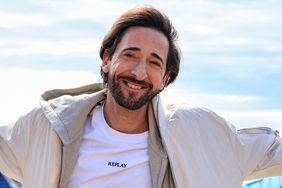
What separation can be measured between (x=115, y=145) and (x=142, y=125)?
0.19 metres

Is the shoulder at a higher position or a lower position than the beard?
lower

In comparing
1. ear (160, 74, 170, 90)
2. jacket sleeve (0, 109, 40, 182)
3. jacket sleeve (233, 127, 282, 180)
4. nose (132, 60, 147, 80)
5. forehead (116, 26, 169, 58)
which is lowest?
jacket sleeve (233, 127, 282, 180)

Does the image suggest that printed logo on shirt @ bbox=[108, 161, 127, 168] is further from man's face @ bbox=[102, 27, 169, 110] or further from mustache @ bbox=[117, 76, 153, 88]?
mustache @ bbox=[117, 76, 153, 88]

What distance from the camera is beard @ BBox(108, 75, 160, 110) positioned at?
3.18 m

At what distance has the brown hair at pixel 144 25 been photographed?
3.39 m

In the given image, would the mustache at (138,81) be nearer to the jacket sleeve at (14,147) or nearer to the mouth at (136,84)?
the mouth at (136,84)

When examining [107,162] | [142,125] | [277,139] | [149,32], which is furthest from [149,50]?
[277,139]

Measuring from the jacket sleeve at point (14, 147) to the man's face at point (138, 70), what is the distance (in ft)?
1.53

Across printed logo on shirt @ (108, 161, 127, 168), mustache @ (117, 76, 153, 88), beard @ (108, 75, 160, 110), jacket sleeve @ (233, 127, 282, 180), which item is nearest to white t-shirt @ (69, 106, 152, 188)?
printed logo on shirt @ (108, 161, 127, 168)

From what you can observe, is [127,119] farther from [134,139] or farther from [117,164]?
[117,164]

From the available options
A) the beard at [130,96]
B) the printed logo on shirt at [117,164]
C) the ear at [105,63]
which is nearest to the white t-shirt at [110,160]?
the printed logo on shirt at [117,164]

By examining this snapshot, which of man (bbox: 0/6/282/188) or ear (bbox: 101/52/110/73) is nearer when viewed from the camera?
man (bbox: 0/6/282/188)

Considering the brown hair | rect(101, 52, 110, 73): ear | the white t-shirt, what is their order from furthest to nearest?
rect(101, 52, 110, 73): ear < the brown hair < the white t-shirt

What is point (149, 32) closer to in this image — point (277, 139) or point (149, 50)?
point (149, 50)
